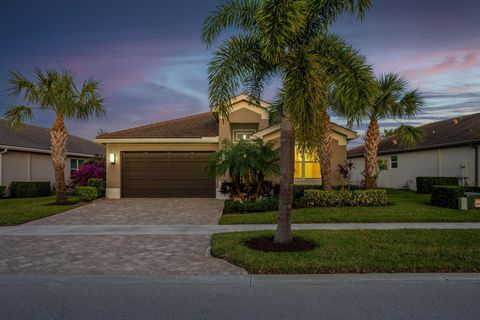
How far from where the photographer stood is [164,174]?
18.7 m

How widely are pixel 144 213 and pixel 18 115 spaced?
743 centimetres

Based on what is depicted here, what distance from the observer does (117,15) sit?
13742mm

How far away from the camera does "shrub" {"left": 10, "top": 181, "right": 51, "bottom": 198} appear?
20.0m

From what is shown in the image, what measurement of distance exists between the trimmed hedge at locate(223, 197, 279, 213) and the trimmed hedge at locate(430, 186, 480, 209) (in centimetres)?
662

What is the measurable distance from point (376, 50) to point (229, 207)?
26.7 ft

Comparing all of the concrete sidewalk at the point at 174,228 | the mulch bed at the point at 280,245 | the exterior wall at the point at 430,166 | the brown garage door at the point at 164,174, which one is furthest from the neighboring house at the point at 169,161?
the mulch bed at the point at 280,245

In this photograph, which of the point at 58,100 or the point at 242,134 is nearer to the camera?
the point at 58,100

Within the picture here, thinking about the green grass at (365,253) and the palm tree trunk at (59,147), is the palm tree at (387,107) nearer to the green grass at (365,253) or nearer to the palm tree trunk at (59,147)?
the green grass at (365,253)

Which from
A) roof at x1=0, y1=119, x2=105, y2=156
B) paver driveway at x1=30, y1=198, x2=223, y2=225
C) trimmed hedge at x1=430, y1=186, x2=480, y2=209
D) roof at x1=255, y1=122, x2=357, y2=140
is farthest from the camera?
roof at x1=0, y1=119, x2=105, y2=156

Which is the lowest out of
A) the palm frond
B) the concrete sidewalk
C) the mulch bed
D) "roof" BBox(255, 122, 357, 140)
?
the concrete sidewalk

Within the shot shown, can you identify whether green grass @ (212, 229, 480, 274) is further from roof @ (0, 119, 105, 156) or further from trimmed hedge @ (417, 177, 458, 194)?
roof @ (0, 119, 105, 156)

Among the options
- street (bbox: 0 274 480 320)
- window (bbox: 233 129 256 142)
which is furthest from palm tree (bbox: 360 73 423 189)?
street (bbox: 0 274 480 320)

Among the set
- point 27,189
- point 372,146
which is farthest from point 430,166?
point 27,189

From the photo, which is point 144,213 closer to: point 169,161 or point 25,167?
point 169,161
